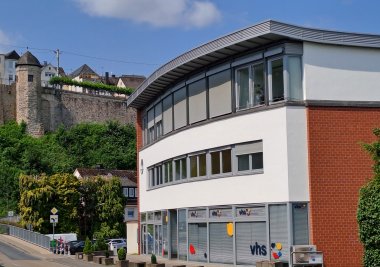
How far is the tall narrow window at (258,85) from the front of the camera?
23484 millimetres

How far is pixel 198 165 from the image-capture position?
2777 cm

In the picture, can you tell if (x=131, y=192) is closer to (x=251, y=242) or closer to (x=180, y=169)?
(x=180, y=169)

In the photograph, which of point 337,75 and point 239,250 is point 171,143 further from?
point 337,75

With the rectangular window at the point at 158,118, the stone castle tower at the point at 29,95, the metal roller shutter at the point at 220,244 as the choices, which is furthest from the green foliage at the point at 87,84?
the metal roller shutter at the point at 220,244

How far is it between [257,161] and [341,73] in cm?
409

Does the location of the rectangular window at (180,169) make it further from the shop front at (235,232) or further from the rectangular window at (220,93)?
the rectangular window at (220,93)

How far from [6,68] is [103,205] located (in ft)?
314

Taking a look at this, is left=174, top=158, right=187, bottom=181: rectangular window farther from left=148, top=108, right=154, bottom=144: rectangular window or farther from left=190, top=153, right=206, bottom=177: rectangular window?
left=148, top=108, right=154, bottom=144: rectangular window

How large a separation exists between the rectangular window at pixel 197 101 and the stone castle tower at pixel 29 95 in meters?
74.6

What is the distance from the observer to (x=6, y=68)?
15150 cm

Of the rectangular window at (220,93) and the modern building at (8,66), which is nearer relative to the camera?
the rectangular window at (220,93)

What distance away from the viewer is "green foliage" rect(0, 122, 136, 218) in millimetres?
84188

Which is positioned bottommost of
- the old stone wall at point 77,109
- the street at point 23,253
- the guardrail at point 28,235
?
the street at point 23,253

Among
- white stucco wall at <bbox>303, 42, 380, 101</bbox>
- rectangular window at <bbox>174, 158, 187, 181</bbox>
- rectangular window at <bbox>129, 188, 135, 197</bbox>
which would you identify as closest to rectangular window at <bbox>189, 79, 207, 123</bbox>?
rectangular window at <bbox>174, 158, 187, 181</bbox>
